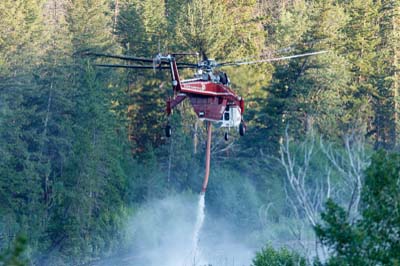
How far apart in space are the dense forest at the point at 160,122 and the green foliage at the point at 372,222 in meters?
24.4

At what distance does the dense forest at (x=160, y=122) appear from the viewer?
143 feet

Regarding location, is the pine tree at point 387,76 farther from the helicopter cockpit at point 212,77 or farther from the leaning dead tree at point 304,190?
the helicopter cockpit at point 212,77

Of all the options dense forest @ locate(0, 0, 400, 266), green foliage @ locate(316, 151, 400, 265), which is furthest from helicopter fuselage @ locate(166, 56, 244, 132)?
dense forest @ locate(0, 0, 400, 266)

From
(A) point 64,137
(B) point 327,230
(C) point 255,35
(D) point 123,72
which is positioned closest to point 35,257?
(A) point 64,137

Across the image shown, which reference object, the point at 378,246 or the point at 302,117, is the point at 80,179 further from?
the point at 378,246

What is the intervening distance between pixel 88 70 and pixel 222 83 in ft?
62.4

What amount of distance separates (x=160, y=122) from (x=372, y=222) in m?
34.8

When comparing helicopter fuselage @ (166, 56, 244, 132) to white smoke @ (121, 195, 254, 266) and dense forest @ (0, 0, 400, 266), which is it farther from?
white smoke @ (121, 195, 254, 266)

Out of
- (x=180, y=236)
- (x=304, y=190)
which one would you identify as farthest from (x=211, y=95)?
(x=180, y=236)

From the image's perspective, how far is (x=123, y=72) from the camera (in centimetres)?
5219

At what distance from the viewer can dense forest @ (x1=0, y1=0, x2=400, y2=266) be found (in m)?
43.5

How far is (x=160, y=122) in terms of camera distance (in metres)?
51.0

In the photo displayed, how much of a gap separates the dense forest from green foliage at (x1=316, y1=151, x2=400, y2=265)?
2444cm

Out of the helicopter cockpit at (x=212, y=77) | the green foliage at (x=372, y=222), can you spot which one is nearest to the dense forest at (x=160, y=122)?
the helicopter cockpit at (x=212, y=77)
